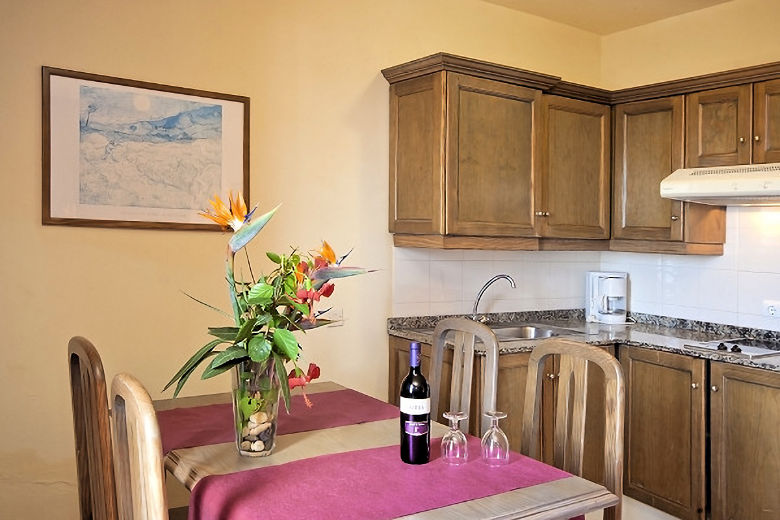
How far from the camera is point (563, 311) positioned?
422 centimetres

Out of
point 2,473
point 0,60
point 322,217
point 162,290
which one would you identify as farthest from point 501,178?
point 2,473

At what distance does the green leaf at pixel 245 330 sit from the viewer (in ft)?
5.60

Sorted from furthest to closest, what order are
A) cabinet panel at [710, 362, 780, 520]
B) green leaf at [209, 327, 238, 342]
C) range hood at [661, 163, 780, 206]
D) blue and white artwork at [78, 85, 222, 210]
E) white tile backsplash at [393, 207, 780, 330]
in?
white tile backsplash at [393, 207, 780, 330], range hood at [661, 163, 780, 206], cabinet panel at [710, 362, 780, 520], blue and white artwork at [78, 85, 222, 210], green leaf at [209, 327, 238, 342]

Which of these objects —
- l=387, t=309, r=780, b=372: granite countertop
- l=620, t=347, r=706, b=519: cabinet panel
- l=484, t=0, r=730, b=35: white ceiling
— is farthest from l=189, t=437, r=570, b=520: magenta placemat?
l=484, t=0, r=730, b=35: white ceiling

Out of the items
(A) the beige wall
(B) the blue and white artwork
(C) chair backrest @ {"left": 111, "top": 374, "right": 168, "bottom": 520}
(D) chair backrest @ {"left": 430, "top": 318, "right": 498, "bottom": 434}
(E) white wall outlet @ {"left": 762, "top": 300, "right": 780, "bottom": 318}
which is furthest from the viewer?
(E) white wall outlet @ {"left": 762, "top": 300, "right": 780, "bottom": 318}

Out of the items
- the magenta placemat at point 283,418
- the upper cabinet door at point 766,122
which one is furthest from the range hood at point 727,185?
the magenta placemat at point 283,418

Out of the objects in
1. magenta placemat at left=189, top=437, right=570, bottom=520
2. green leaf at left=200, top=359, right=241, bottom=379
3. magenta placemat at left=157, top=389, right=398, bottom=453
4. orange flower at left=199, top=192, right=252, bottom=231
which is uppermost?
orange flower at left=199, top=192, right=252, bottom=231

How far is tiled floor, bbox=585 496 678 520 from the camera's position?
→ 3.42 meters

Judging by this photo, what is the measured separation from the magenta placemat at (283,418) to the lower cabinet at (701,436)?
1608 mm

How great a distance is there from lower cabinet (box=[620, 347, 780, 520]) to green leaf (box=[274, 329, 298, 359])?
7.11ft

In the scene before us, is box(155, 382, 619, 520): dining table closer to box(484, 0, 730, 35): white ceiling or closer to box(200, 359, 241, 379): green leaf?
box(200, 359, 241, 379): green leaf

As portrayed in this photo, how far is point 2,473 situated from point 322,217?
1648 millimetres

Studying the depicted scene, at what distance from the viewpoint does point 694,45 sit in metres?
3.90

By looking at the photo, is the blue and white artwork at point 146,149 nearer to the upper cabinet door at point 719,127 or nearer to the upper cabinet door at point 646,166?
the upper cabinet door at point 646,166
